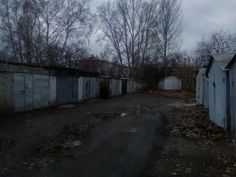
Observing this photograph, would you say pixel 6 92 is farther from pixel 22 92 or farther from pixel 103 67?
pixel 103 67

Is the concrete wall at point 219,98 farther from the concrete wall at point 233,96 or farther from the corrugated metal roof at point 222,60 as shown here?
the concrete wall at point 233,96

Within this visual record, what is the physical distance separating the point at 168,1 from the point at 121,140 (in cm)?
4341

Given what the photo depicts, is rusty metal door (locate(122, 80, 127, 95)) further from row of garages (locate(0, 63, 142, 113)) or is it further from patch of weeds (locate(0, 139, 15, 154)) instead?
patch of weeds (locate(0, 139, 15, 154))

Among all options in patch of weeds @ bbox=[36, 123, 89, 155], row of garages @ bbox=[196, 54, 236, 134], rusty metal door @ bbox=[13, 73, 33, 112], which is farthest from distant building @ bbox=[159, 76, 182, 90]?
patch of weeds @ bbox=[36, 123, 89, 155]

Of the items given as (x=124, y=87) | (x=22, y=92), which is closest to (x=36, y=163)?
(x=22, y=92)

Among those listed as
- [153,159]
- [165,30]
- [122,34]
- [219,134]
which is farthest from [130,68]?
[153,159]

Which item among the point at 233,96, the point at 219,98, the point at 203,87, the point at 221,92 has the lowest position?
the point at 219,98

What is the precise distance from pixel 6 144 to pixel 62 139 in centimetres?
158

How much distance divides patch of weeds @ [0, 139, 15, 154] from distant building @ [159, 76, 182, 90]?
4184cm

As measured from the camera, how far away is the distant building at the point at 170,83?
48247mm

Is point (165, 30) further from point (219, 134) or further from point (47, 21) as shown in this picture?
point (219, 134)

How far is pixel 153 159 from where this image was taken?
6434mm

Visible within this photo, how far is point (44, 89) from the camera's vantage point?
1761cm

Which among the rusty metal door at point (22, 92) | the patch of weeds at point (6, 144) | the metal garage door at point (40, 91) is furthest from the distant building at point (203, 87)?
the patch of weeds at point (6, 144)
